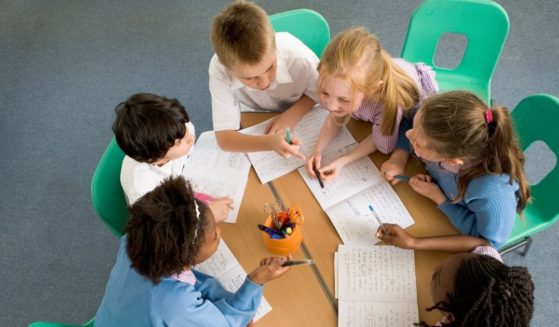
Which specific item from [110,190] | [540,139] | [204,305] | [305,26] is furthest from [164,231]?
[540,139]

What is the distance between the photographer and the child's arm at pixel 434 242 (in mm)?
1412

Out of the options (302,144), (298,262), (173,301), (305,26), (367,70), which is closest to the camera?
(173,301)

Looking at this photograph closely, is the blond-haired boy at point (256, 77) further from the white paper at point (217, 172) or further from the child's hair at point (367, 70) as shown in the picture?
the child's hair at point (367, 70)

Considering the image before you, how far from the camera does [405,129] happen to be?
5.33ft

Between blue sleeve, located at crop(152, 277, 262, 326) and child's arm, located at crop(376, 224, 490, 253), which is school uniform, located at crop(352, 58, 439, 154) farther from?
blue sleeve, located at crop(152, 277, 262, 326)

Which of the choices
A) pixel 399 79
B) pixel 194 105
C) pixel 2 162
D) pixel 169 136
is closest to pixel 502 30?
pixel 399 79

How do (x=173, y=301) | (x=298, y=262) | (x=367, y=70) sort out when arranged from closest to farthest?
(x=173, y=301)
(x=298, y=262)
(x=367, y=70)

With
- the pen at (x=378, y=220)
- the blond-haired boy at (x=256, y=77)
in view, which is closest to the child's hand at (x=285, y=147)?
the blond-haired boy at (x=256, y=77)

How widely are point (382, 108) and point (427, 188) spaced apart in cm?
31

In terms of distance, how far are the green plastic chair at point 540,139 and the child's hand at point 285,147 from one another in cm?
84

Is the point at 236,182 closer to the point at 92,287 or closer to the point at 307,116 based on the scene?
the point at 307,116

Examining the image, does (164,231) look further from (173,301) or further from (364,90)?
(364,90)

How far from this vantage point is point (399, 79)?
1579 mm

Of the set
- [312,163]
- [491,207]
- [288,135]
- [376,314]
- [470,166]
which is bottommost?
[376,314]
